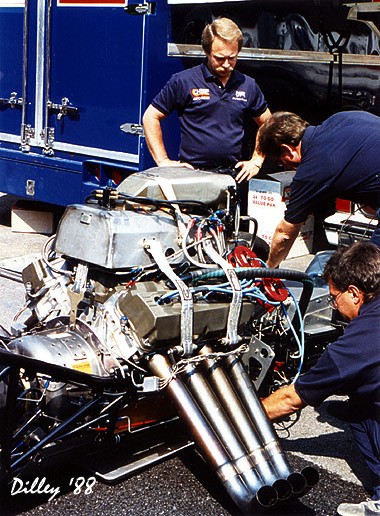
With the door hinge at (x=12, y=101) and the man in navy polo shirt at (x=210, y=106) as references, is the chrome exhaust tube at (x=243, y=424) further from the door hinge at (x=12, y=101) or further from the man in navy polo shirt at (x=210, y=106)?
the door hinge at (x=12, y=101)

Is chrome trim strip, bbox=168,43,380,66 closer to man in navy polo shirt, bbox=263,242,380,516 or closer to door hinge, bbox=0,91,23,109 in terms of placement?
door hinge, bbox=0,91,23,109

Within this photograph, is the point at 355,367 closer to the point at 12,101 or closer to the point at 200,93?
the point at 200,93

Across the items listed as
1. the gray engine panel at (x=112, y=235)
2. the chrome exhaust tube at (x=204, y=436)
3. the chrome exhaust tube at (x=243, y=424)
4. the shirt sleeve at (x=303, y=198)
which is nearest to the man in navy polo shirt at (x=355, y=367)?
the chrome exhaust tube at (x=243, y=424)

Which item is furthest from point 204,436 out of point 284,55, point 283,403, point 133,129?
point 133,129

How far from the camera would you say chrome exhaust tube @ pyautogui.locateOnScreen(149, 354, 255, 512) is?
10.8 feet

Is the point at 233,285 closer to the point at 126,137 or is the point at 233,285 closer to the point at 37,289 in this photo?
the point at 37,289

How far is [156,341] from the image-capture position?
342 centimetres

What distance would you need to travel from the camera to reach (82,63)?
6.81 metres

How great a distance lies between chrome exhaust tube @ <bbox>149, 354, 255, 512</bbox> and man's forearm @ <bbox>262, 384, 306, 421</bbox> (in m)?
0.31

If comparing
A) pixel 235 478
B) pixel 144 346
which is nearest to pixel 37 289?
pixel 144 346

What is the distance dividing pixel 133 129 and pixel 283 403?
11.0ft

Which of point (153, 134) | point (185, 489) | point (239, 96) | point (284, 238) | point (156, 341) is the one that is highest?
point (239, 96)

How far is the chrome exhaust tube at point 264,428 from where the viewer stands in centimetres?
327

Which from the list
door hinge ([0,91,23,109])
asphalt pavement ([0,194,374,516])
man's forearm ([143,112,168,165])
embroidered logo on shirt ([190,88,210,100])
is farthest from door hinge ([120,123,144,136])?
asphalt pavement ([0,194,374,516])
